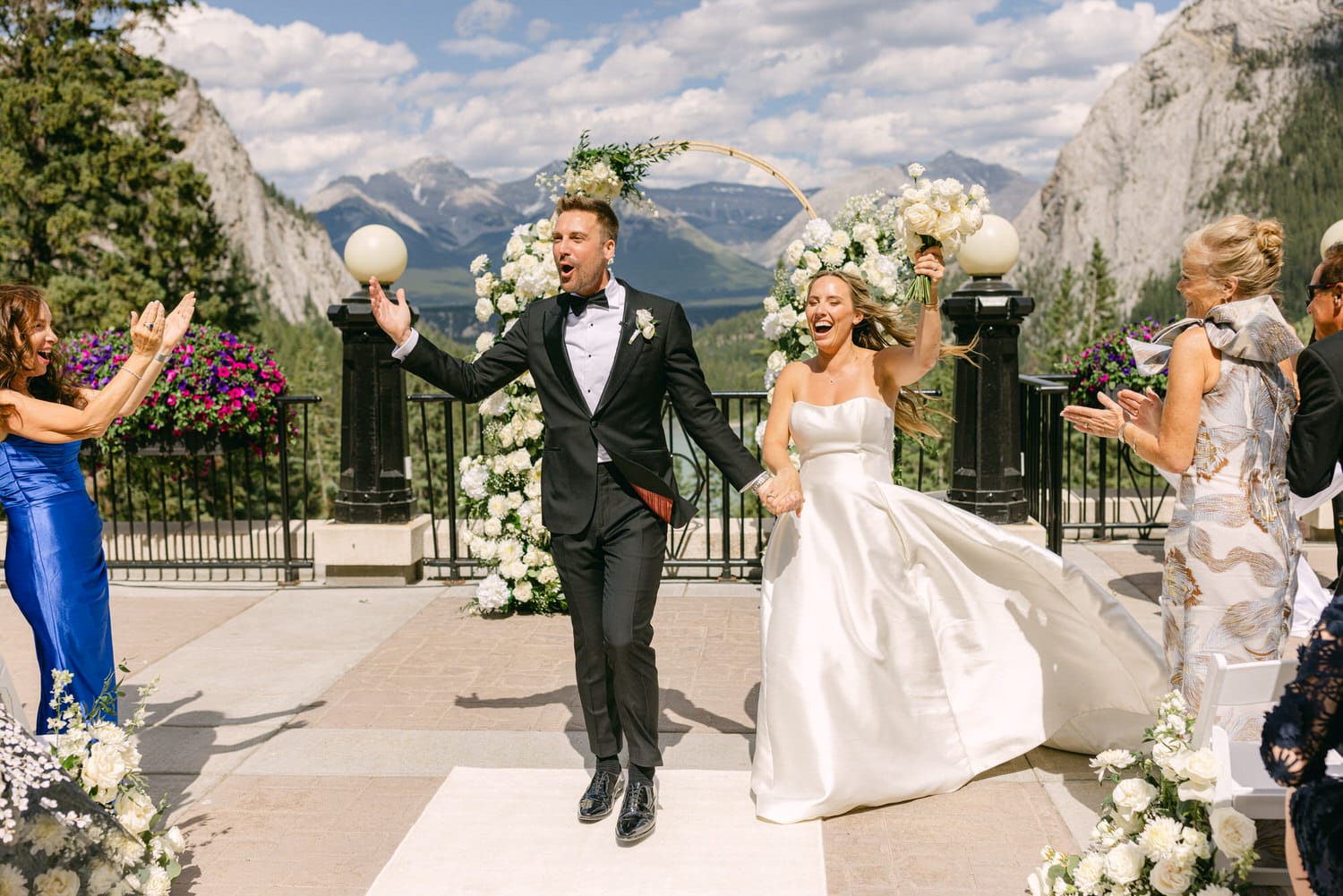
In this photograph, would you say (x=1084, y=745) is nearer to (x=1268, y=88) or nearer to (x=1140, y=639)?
(x=1140, y=639)

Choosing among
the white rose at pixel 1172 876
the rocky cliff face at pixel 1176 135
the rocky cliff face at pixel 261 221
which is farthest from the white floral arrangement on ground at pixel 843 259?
the rocky cliff face at pixel 1176 135

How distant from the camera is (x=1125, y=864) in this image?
3307 mm

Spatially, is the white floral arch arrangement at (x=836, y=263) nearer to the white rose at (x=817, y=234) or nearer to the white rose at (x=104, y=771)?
the white rose at (x=817, y=234)

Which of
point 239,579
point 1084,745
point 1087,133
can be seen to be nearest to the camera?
point 1084,745

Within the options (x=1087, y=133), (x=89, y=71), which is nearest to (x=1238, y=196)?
(x=1087, y=133)

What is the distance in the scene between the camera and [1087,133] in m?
160

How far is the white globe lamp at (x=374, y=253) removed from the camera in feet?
27.8

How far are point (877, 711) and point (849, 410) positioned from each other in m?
1.19

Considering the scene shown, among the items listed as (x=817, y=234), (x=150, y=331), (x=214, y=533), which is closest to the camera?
(x=150, y=331)

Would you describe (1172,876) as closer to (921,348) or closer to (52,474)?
(921,348)

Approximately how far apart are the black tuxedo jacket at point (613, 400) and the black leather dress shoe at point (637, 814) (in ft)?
3.35

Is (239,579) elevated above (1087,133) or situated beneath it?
situated beneath

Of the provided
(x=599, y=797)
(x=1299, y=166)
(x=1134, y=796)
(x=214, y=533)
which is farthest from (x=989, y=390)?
(x=1299, y=166)

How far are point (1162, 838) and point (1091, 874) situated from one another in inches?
10.9
